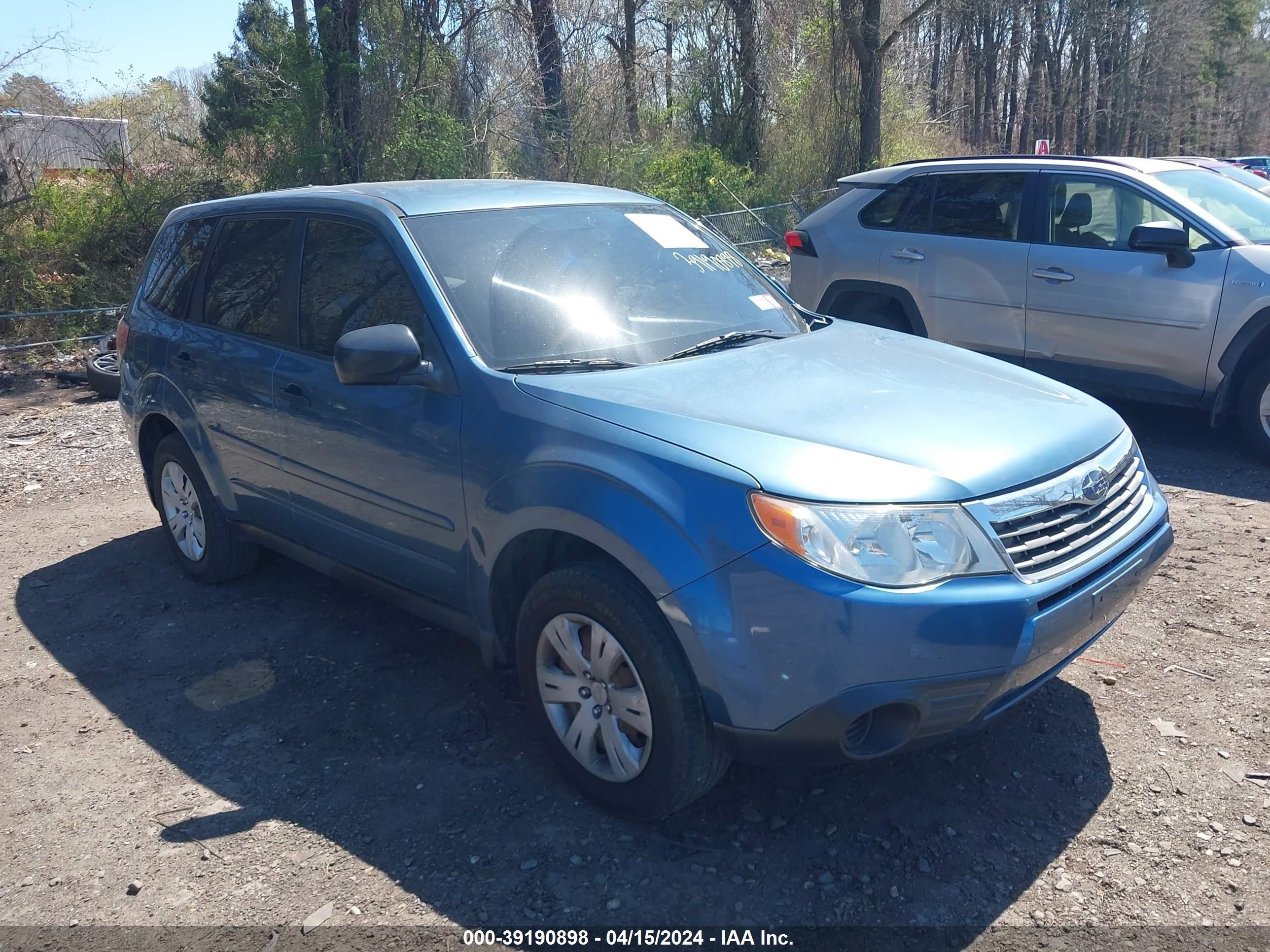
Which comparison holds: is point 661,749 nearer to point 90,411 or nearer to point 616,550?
point 616,550

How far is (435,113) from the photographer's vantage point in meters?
15.3

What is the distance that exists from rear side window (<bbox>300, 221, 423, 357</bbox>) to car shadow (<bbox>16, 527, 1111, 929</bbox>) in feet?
4.51

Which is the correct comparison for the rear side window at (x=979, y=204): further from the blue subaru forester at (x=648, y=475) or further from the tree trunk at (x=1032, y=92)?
the tree trunk at (x=1032, y=92)

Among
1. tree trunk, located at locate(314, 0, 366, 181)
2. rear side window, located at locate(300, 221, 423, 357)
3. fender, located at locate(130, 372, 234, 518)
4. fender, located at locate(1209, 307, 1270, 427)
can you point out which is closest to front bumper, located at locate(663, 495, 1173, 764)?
rear side window, located at locate(300, 221, 423, 357)

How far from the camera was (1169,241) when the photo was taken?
6434mm

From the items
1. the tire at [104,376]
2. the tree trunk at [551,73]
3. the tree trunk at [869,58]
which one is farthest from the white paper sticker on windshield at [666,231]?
the tree trunk at [869,58]

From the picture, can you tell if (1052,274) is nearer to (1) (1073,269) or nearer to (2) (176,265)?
(1) (1073,269)

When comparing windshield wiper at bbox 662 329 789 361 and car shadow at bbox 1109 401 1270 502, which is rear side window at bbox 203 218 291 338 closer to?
windshield wiper at bbox 662 329 789 361

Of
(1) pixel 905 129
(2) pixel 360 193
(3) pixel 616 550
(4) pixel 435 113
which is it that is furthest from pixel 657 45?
(3) pixel 616 550

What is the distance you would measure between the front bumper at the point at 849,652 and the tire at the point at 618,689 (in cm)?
9

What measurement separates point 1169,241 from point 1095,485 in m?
3.98

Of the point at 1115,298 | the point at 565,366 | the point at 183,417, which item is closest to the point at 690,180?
the point at 1115,298

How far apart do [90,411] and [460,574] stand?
23.2 feet

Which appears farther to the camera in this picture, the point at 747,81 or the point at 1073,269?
the point at 747,81
